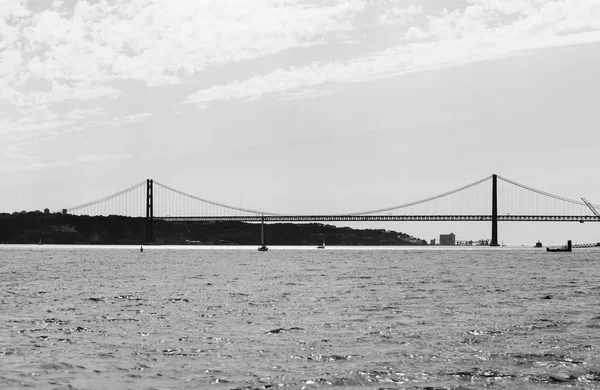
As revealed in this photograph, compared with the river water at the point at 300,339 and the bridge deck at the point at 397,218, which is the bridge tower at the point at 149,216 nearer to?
the bridge deck at the point at 397,218

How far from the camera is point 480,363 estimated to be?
19.5 m

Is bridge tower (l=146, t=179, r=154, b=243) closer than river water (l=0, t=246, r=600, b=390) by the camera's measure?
No

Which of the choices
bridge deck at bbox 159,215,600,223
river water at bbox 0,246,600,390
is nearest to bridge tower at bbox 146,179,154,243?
bridge deck at bbox 159,215,600,223

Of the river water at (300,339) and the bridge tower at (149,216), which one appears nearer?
the river water at (300,339)

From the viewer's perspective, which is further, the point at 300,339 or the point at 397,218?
the point at 397,218

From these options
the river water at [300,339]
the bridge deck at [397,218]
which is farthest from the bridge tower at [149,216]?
the river water at [300,339]

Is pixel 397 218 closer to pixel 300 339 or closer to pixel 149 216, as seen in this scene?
pixel 149 216

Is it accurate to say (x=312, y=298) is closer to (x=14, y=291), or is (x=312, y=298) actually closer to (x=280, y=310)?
(x=280, y=310)

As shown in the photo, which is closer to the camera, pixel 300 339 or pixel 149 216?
pixel 300 339

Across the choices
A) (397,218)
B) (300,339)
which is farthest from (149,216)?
(300,339)

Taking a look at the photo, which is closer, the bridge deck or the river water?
the river water

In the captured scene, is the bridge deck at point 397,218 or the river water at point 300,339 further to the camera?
the bridge deck at point 397,218

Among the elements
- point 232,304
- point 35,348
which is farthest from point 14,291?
point 35,348

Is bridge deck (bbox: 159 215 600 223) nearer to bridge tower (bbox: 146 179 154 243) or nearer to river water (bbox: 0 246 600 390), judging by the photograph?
bridge tower (bbox: 146 179 154 243)
